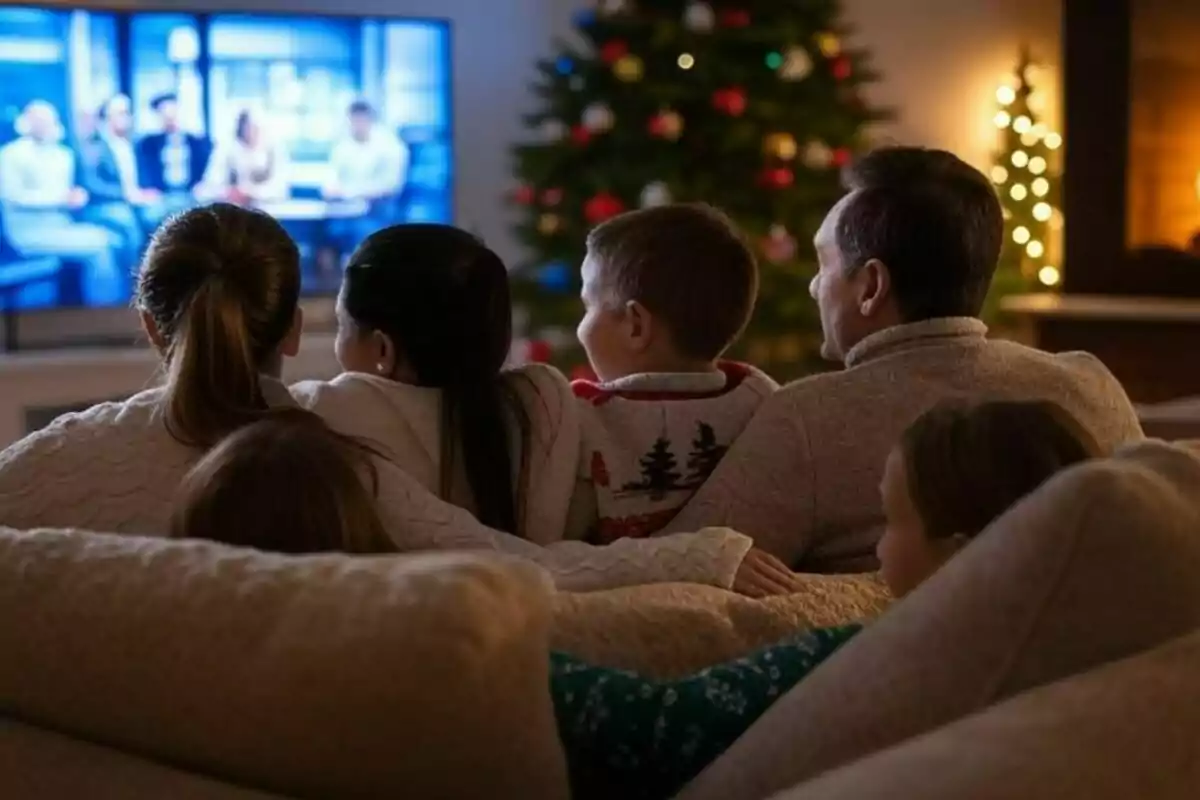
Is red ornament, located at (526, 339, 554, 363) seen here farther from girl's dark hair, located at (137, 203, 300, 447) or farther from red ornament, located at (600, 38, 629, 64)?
girl's dark hair, located at (137, 203, 300, 447)

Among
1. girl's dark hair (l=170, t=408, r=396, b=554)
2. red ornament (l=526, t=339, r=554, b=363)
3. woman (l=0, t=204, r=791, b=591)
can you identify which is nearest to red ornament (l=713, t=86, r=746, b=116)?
red ornament (l=526, t=339, r=554, b=363)

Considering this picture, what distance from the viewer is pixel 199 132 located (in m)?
4.69

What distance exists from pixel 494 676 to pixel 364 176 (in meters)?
4.32

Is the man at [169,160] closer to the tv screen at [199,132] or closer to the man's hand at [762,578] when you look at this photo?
the tv screen at [199,132]

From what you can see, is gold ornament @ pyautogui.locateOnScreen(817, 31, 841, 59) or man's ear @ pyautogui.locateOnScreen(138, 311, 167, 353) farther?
gold ornament @ pyautogui.locateOnScreen(817, 31, 841, 59)

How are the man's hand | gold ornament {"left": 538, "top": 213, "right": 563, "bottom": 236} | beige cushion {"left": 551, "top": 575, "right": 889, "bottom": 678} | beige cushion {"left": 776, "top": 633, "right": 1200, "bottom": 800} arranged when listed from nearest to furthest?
beige cushion {"left": 776, "top": 633, "right": 1200, "bottom": 800} < beige cushion {"left": 551, "top": 575, "right": 889, "bottom": 678} < the man's hand < gold ornament {"left": 538, "top": 213, "right": 563, "bottom": 236}

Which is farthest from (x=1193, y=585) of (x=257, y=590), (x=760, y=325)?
(x=760, y=325)

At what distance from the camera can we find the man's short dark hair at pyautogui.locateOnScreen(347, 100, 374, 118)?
4910 mm

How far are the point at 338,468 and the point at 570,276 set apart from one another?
12.1 feet

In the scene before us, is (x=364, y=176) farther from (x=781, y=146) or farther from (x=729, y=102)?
(x=781, y=146)

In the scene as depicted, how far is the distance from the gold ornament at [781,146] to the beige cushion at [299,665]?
3894 mm

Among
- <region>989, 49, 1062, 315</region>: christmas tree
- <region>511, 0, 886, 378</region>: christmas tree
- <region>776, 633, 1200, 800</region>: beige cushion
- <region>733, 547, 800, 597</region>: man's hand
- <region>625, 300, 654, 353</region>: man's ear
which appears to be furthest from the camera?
<region>989, 49, 1062, 315</region>: christmas tree

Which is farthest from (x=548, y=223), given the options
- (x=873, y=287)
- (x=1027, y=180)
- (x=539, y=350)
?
(x=873, y=287)

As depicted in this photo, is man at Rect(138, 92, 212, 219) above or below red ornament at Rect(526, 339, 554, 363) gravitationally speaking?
above
